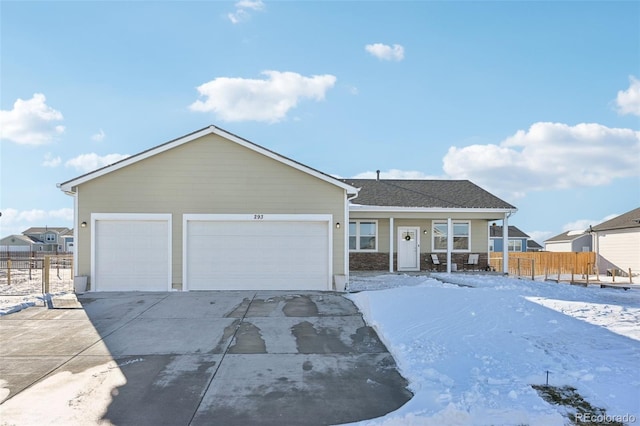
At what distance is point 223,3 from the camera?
Answer: 36.2 ft

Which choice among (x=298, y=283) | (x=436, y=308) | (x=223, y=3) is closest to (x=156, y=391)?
(x=436, y=308)

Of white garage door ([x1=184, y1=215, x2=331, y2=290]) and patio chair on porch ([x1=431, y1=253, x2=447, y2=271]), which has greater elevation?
white garage door ([x1=184, y1=215, x2=331, y2=290])

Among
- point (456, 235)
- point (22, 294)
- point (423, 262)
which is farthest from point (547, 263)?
point (22, 294)

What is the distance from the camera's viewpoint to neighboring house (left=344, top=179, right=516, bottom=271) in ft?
56.6

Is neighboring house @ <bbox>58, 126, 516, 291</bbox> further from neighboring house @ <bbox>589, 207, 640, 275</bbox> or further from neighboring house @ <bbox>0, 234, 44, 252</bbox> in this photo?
neighboring house @ <bbox>0, 234, 44, 252</bbox>

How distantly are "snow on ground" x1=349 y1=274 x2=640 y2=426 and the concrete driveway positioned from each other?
1.42 ft

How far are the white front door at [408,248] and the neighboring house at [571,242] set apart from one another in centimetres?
2244

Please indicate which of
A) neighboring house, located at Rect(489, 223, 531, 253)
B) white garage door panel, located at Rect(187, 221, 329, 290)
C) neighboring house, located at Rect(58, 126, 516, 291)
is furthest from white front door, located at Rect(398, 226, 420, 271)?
neighboring house, located at Rect(489, 223, 531, 253)

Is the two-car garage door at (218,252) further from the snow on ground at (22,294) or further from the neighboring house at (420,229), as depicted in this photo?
the neighboring house at (420,229)

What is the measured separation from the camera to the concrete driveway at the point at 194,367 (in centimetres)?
442

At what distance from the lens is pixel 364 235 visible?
18.1 metres

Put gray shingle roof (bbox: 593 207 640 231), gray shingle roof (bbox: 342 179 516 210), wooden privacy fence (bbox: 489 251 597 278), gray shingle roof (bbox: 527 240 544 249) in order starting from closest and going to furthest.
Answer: gray shingle roof (bbox: 342 179 516 210) < wooden privacy fence (bbox: 489 251 597 278) < gray shingle roof (bbox: 593 207 640 231) < gray shingle roof (bbox: 527 240 544 249)

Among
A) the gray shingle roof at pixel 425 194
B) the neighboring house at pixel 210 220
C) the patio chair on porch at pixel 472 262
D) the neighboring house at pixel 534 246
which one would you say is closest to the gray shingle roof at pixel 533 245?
the neighboring house at pixel 534 246

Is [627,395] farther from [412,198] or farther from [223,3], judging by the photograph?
[412,198]
